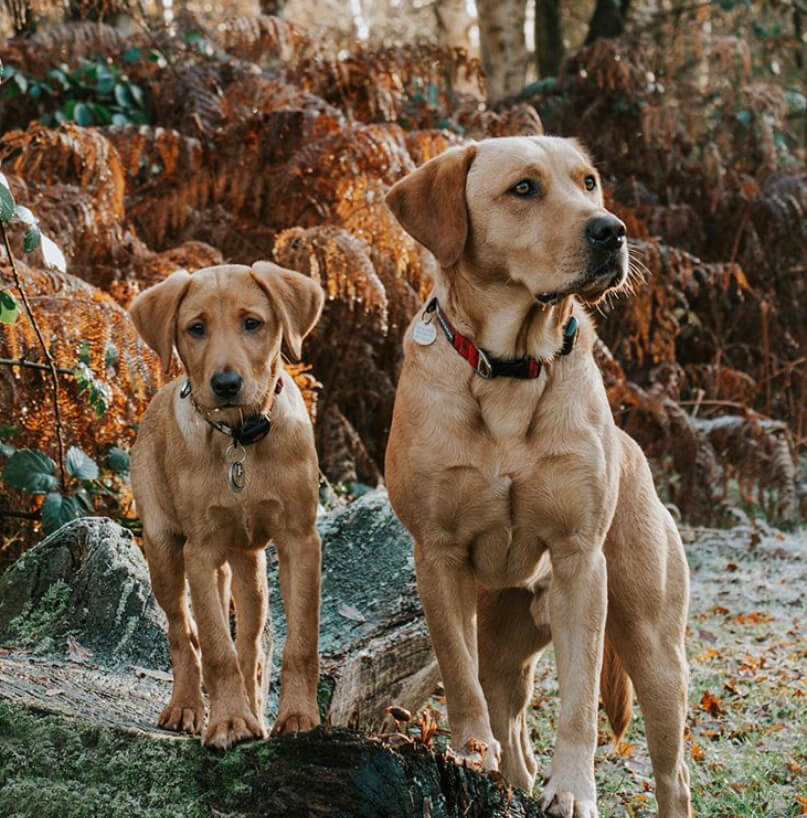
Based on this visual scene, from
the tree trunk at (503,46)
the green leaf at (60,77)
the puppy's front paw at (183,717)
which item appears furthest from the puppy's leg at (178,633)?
the tree trunk at (503,46)

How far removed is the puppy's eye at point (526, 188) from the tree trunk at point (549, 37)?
31.0ft

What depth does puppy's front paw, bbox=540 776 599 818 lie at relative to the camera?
323cm

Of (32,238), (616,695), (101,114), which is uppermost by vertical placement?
(101,114)

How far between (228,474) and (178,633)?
0.59m

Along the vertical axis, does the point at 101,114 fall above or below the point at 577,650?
above

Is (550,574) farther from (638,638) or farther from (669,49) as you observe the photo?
(669,49)

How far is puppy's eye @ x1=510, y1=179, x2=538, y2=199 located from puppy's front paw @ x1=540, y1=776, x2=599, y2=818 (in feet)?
5.70

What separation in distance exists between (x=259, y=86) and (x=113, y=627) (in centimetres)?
476

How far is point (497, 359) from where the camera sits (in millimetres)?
3736

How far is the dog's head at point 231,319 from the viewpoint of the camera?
3.70m

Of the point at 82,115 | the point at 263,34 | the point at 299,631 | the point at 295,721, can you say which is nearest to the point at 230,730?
the point at 295,721

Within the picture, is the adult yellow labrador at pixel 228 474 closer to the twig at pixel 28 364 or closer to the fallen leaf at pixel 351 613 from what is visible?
the fallen leaf at pixel 351 613

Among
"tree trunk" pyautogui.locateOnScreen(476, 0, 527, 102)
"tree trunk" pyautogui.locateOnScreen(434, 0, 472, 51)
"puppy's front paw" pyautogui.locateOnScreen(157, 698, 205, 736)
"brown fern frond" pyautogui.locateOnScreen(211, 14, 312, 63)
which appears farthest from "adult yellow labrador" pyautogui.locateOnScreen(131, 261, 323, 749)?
"tree trunk" pyautogui.locateOnScreen(434, 0, 472, 51)

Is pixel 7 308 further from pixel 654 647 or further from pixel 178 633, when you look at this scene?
pixel 654 647
